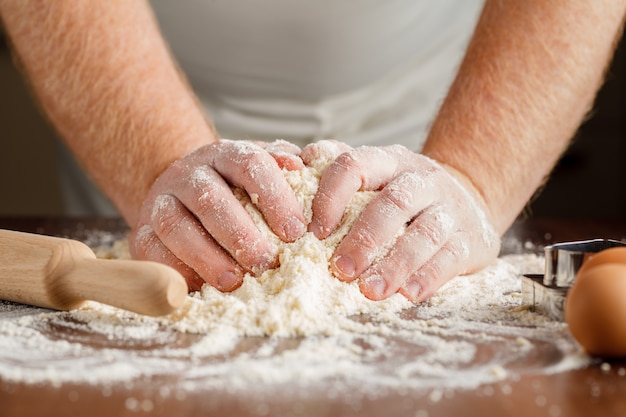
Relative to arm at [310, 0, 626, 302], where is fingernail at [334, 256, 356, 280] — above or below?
below

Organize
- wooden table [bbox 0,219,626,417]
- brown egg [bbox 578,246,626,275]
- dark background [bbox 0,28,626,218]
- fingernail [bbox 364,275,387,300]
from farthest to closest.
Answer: dark background [bbox 0,28,626,218], fingernail [bbox 364,275,387,300], brown egg [bbox 578,246,626,275], wooden table [bbox 0,219,626,417]

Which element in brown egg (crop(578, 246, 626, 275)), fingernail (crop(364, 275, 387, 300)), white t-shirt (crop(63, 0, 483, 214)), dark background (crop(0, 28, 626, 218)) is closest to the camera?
brown egg (crop(578, 246, 626, 275))

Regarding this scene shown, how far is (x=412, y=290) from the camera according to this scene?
90 centimetres

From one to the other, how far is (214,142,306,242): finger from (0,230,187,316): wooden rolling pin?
0.18m

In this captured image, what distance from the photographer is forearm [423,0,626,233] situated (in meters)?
1.19

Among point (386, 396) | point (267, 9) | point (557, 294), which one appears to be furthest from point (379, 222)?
point (267, 9)

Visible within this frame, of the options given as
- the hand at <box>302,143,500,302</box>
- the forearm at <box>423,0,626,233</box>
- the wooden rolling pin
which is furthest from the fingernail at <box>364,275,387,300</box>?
the forearm at <box>423,0,626,233</box>

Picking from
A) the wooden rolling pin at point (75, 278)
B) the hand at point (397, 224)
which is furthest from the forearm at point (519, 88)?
the wooden rolling pin at point (75, 278)

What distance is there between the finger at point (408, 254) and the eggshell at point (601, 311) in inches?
9.3

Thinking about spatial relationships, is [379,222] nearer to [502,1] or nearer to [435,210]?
[435,210]

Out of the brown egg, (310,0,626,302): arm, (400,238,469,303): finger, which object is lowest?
(400,238,469,303): finger

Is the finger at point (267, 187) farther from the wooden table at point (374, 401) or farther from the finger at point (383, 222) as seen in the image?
the wooden table at point (374, 401)

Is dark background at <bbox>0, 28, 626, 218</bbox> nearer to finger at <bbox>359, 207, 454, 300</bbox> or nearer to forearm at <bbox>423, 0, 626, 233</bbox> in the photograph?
forearm at <bbox>423, 0, 626, 233</bbox>

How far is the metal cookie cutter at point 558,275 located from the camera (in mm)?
787
